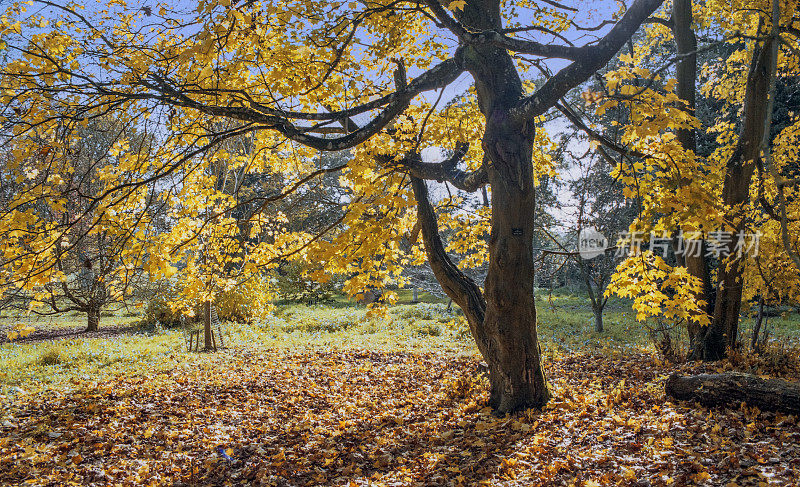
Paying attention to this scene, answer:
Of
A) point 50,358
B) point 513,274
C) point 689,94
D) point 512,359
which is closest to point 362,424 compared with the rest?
point 512,359

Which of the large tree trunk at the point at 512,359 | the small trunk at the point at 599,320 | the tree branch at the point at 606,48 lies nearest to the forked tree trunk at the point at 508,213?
the large tree trunk at the point at 512,359

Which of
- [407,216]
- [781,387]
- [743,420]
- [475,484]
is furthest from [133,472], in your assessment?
[781,387]

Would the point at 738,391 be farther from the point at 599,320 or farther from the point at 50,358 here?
the point at 50,358

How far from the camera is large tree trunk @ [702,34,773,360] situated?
6.16 metres

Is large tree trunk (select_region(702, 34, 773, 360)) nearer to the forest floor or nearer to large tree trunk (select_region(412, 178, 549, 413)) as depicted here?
the forest floor

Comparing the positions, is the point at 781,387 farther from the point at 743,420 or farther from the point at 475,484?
the point at 475,484

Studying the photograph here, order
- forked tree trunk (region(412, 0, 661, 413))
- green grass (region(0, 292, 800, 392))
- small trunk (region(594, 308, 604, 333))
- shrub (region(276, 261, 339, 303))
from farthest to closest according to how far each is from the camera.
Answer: shrub (region(276, 261, 339, 303)) < small trunk (region(594, 308, 604, 333)) < green grass (region(0, 292, 800, 392)) < forked tree trunk (region(412, 0, 661, 413))

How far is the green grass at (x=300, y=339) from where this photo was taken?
27.2 ft

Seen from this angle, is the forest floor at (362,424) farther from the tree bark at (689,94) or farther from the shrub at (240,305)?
the shrub at (240,305)

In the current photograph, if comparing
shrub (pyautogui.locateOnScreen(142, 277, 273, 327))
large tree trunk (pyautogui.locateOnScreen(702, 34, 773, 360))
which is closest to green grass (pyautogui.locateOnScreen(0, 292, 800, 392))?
shrub (pyautogui.locateOnScreen(142, 277, 273, 327))

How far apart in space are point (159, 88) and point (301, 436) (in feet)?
13.0

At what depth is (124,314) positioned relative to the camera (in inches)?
736

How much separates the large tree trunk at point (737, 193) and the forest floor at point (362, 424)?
39 cm

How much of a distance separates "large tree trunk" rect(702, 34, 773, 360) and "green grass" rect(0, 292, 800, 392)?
7.98 feet
